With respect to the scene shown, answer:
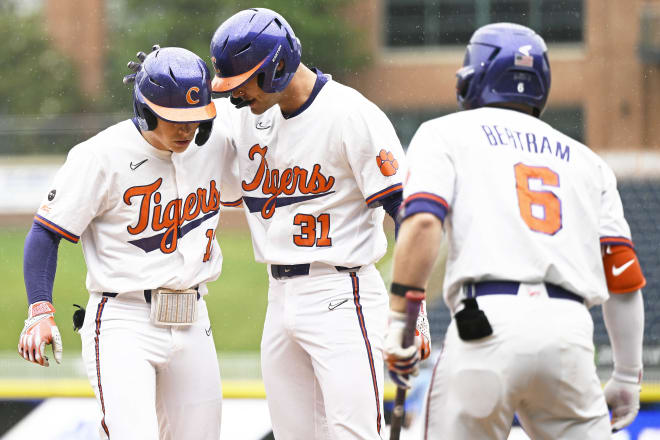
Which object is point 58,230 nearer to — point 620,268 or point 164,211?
point 164,211

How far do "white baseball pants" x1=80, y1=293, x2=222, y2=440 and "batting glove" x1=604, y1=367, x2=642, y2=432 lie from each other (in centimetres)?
137

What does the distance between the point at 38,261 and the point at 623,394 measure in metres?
1.99

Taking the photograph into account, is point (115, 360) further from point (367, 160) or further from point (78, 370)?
point (78, 370)

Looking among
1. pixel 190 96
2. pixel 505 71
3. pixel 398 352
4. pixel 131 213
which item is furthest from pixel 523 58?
pixel 131 213

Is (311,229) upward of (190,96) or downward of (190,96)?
downward

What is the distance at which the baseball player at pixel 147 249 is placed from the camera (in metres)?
3.40

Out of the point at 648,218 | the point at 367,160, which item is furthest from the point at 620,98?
the point at 367,160

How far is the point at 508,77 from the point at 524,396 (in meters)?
0.90

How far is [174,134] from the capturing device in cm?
344

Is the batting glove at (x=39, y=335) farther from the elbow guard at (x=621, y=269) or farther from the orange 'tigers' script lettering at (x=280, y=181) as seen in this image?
the elbow guard at (x=621, y=269)

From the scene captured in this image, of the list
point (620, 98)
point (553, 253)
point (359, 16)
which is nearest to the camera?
point (553, 253)

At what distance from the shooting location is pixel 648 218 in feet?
23.8

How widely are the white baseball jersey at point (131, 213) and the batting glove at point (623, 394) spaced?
1.45 meters

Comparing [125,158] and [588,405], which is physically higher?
[125,158]
